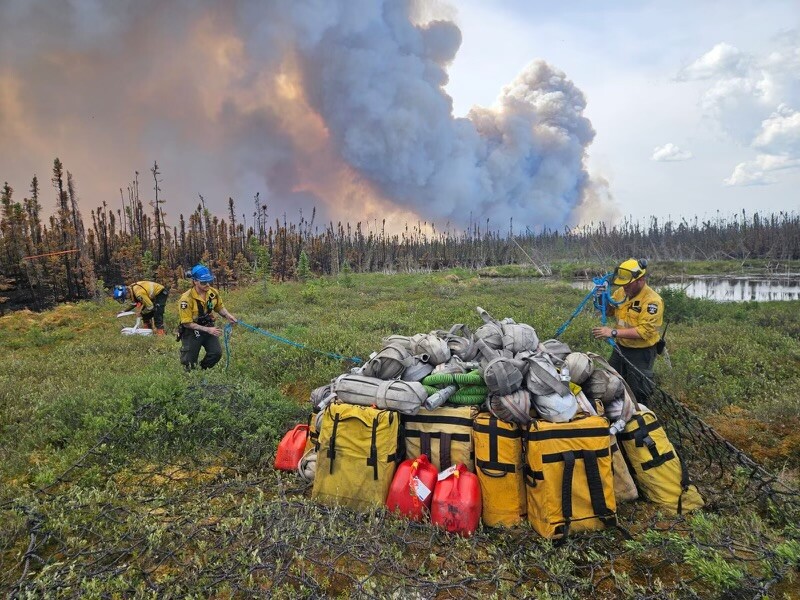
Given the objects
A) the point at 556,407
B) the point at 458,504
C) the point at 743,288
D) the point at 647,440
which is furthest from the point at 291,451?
the point at 743,288

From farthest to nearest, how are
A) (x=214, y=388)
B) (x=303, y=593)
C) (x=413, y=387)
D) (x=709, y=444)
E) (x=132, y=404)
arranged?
(x=214, y=388)
(x=132, y=404)
(x=709, y=444)
(x=413, y=387)
(x=303, y=593)

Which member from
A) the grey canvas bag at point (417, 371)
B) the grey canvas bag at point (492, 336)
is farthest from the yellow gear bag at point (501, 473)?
the grey canvas bag at point (492, 336)

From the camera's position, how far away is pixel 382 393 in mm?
4422

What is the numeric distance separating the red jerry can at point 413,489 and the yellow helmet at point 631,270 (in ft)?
12.2

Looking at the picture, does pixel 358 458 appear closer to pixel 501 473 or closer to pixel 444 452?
pixel 444 452

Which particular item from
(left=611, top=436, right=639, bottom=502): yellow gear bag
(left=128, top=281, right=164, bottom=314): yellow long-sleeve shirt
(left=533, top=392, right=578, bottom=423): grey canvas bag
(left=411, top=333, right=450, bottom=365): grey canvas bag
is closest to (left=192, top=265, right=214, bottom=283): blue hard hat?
(left=411, top=333, right=450, bottom=365): grey canvas bag

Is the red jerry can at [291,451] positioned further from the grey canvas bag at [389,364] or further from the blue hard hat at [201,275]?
the blue hard hat at [201,275]

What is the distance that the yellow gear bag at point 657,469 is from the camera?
13.3 ft

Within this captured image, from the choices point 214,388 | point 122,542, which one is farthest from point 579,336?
point 122,542

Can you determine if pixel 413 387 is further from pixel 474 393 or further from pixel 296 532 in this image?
pixel 296 532

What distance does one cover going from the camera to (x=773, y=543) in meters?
3.13

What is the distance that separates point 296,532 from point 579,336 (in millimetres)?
9884

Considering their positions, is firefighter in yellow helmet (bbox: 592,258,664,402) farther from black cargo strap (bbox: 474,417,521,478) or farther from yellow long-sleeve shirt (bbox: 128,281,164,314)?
yellow long-sleeve shirt (bbox: 128,281,164,314)

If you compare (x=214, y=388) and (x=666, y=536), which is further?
(x=214, y=388)
